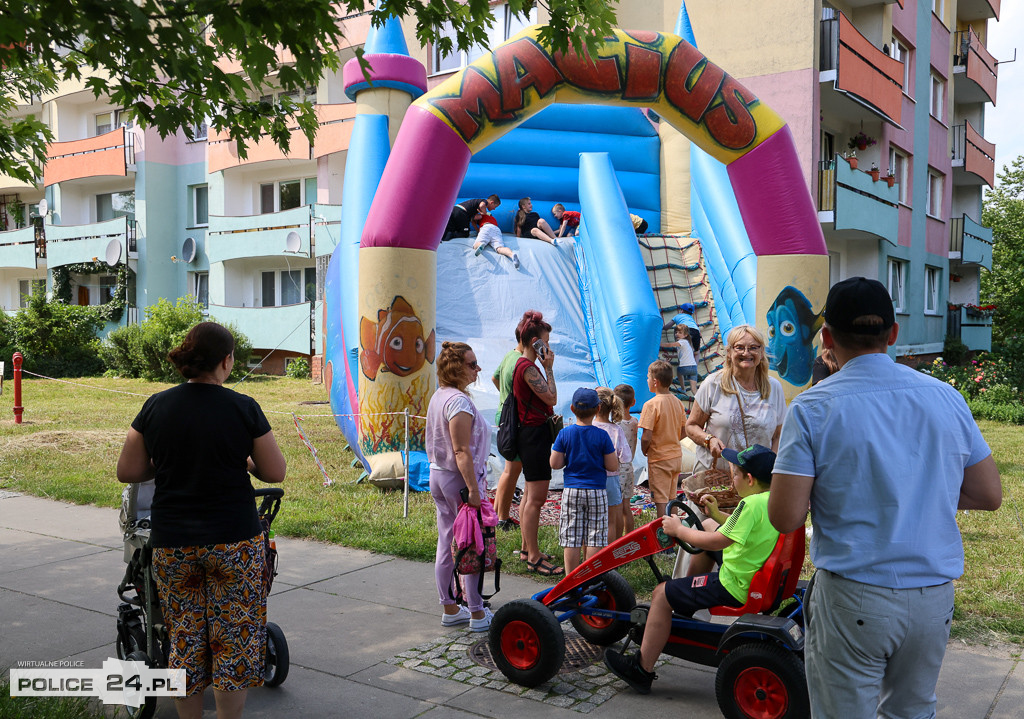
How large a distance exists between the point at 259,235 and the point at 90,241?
23.5 ft

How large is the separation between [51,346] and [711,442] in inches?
948

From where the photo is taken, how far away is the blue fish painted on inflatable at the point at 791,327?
30.8 feet

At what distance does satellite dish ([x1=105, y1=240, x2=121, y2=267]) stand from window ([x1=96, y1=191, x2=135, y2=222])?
167 centimetres

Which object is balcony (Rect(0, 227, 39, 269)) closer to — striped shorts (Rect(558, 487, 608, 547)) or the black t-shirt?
striped shorts (Rect(558, 487, 608, 547))

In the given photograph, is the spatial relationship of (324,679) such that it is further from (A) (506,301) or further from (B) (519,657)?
(A) (506,301)

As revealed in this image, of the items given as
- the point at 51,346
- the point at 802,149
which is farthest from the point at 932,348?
the point at 51,346

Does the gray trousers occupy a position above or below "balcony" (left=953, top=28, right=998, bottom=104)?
below

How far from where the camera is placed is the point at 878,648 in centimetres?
234

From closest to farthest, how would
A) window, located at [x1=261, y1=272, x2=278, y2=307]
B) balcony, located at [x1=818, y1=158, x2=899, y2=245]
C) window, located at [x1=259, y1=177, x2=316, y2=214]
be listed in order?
balcony, located at [x1=818, y1=158, x2=899, y2=245], window, located at [x1=259, y1=177, x2=316, y2=214], window, located at [x1=261, y1=272, x2=278, y2=307]

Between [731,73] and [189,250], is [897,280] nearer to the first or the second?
[731,73]

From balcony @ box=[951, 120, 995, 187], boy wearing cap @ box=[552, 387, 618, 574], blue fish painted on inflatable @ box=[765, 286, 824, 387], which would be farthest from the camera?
balcony @ box=[951, 120, 995, 187]

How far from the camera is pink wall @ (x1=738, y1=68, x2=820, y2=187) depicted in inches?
631

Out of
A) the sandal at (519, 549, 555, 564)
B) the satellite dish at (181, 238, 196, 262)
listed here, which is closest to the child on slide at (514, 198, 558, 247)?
the sandal at (519, 549, 555, 564)

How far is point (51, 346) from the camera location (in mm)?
24578
